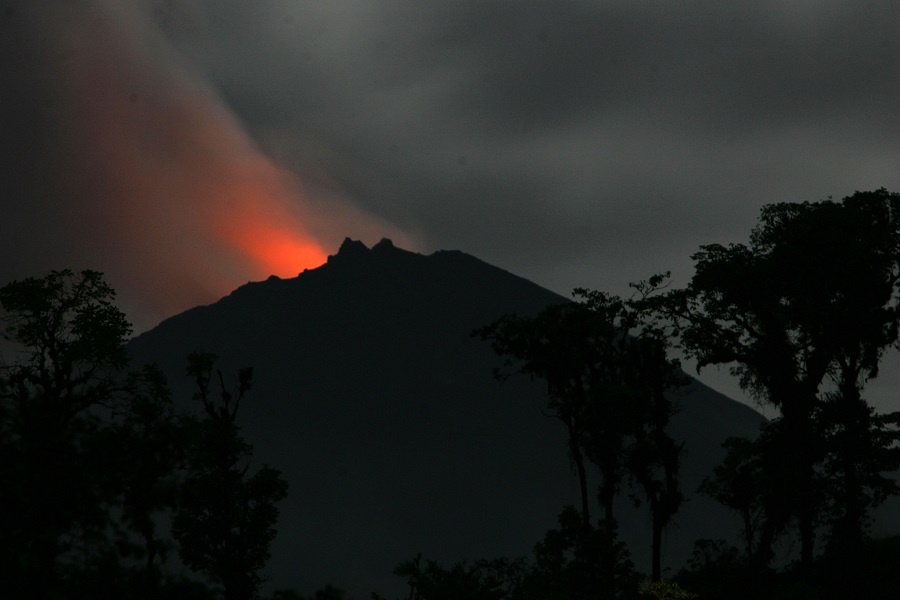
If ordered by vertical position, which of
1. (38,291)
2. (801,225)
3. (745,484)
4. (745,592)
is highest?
(801,225)

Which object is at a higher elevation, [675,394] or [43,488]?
[675,394]

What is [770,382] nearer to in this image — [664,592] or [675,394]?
[675,394]

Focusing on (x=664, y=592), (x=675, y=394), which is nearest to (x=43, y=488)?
(x=664, y=592)

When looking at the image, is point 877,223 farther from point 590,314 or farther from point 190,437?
point 190,437

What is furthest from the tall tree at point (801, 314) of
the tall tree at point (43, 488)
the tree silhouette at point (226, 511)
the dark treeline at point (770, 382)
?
the tall tree at point (43, 488)

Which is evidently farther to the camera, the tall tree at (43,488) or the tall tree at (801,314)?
the tall tree at (801,314)

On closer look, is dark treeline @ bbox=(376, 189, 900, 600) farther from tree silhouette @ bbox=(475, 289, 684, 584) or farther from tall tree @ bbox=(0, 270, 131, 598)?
tall tree @ bbox=(0, 270, 131, 598)

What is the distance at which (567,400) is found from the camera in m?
43.7

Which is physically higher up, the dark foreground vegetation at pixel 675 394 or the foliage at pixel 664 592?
the dark foreground vegetation at pixel 675 394

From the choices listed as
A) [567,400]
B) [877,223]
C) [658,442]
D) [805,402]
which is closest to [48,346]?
[567,400]

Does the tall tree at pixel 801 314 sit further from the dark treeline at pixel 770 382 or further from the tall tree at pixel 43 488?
the tall tree at pixel 43 488

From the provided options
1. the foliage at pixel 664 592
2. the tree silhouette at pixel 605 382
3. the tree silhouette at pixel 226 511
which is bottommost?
the foliage at pixel 664 592

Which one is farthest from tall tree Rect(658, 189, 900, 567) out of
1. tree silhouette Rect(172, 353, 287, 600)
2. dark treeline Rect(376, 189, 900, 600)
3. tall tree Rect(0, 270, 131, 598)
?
tall tree Rect(0, 270, 131, 598)

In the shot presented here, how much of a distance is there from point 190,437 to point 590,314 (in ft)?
112
